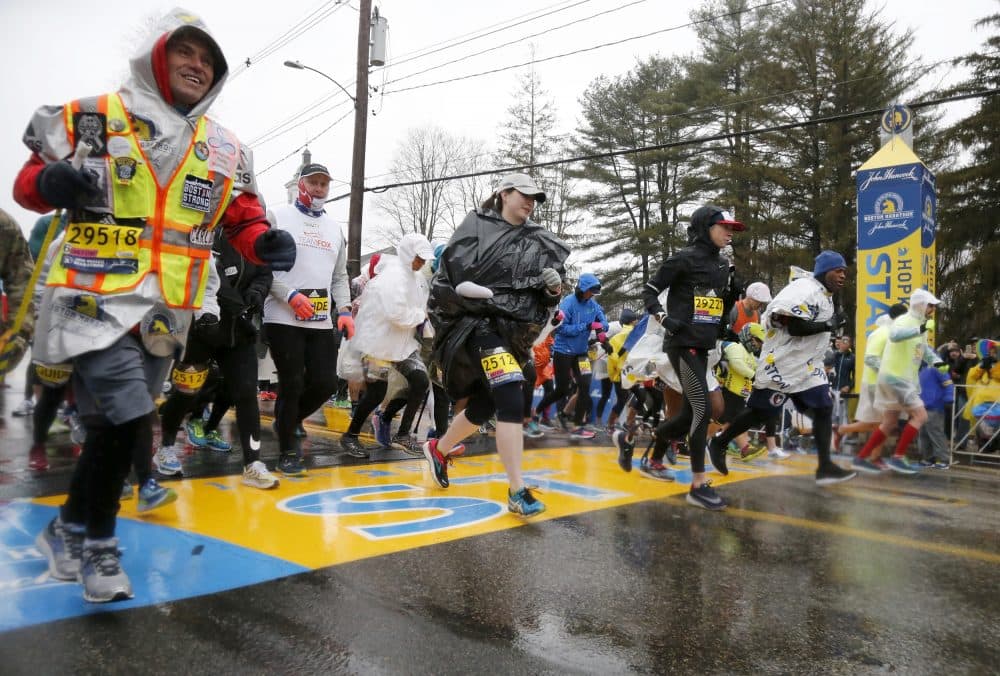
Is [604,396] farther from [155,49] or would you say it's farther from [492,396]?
[155,49]

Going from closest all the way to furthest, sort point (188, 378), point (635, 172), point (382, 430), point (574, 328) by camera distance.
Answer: point (188, 378)
point (382, 430)
point (574, 328)
point (635, 172)

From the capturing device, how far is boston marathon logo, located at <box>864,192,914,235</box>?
1241 centimetres

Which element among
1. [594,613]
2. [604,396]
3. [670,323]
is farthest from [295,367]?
[604,396]

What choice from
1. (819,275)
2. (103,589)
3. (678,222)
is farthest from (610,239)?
(103,589)

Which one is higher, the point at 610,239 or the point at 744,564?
the point at 610,239

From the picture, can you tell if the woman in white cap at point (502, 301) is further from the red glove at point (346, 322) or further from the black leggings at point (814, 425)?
the black leggings at point (814, 425)

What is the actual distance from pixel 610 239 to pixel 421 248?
25.1 metres

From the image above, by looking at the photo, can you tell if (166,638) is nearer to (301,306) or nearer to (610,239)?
(301,306)

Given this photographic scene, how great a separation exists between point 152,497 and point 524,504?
6.38 feet

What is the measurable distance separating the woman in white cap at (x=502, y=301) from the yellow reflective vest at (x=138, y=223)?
5.89 feet

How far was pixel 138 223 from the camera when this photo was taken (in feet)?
9.25

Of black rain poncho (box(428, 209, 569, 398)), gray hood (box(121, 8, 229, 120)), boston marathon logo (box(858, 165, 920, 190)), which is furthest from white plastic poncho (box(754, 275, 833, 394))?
boston marathon logo (box(858, 165, 920, 190))

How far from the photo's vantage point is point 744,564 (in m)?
3.70

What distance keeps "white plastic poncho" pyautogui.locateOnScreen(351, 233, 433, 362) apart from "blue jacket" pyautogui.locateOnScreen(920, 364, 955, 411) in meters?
6.46
